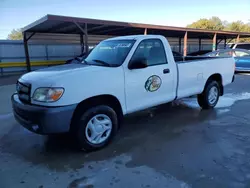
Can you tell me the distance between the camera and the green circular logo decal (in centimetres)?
392

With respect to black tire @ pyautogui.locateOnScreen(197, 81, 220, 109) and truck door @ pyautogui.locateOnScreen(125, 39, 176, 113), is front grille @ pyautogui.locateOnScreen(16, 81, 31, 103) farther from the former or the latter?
black tire @ pyautogui.locateOnScreen(197, 81, 220, 109)

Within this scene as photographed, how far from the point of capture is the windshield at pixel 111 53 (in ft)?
12.3

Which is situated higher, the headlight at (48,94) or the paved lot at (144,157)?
the headlight at (48,94)

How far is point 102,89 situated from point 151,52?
1.44 m

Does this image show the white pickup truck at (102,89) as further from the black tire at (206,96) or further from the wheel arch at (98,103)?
A: the black tire at (206,96)

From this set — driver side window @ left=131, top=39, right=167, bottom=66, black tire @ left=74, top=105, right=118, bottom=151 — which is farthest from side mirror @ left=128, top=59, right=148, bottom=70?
black tire @ left=74, top=105, right=118, bottom=151

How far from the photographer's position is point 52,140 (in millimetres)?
3945

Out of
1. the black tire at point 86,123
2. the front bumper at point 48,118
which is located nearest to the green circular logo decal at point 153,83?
the black tire at point 86,123

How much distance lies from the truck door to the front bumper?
3.64 feet

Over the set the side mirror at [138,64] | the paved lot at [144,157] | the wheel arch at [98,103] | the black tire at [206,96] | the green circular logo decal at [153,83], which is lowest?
the paved lot at [144,157]

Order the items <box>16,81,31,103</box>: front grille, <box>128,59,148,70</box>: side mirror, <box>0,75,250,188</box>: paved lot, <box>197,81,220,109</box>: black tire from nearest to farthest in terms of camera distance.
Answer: <box>0,75,250,188</box>: paved lot
<box>16,81,31,103</box>: front grille
<box>128,59,148,70</box>: side mirror
<box>197,81,220,109</box>: black tire

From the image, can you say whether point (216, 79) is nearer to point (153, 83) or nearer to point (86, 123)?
point (153, 83)

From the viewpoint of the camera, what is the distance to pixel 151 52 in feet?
13.7

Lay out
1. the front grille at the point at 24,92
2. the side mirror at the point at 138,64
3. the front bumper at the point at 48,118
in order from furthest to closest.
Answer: the side mirror at the point at 138,64 → the front grille at the point at 24,92 → the front bumper at the point at 48,118
